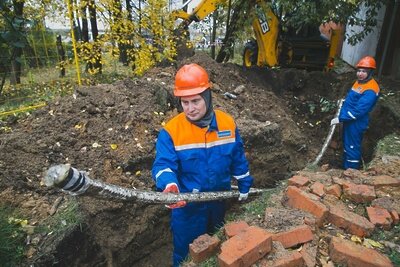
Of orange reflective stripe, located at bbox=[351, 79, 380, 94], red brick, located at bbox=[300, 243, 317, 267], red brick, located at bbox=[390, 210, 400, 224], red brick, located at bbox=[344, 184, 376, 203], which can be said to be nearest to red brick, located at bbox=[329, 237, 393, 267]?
red brick, located at bbox=[300, 243, 317, 267]

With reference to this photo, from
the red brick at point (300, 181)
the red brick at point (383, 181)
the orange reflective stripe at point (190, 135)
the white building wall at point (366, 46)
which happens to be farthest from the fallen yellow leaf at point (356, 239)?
the white building wall at point (366, 46)

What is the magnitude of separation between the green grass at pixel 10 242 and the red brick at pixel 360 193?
2974mm

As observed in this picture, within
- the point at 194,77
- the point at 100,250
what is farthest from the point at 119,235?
the point at 194,77

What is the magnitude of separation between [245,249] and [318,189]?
1.16 metres

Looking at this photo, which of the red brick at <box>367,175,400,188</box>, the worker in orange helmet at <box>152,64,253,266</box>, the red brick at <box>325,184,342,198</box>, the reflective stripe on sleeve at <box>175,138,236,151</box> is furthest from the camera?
the red brick at <box>367,175,400,188</box>

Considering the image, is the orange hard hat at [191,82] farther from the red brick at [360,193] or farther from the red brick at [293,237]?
the red brick at [360,193]

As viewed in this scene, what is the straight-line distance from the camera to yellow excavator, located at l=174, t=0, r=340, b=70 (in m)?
7.77

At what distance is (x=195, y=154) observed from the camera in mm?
2615

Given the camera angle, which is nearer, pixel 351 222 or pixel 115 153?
pixel 351 222

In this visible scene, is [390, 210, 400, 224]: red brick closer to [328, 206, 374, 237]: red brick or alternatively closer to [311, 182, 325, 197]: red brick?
[328, 206, 374, 237]: red brick

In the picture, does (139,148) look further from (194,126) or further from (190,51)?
(190,51)

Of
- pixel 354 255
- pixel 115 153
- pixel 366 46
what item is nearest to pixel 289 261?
pixel 354 255

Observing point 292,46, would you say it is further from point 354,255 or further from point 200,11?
point 354,255

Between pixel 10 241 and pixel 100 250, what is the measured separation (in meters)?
0.86
